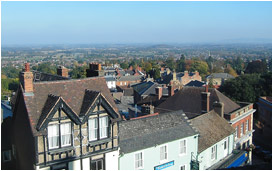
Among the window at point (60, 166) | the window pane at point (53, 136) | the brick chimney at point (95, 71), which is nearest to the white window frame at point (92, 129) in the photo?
the window pane at point (53, 136)

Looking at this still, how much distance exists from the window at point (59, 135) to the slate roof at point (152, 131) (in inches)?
149

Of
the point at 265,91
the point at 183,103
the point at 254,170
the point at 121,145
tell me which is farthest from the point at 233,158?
the point at 265,91

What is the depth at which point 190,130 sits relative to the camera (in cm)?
2283

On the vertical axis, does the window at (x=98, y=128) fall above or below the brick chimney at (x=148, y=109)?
above

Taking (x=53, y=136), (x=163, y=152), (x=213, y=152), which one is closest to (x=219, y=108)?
(x=213, y=152)

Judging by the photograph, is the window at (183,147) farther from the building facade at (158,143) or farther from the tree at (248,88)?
the tree at (248,88)

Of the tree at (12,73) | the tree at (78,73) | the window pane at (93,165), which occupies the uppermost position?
the window pane at (93,165)

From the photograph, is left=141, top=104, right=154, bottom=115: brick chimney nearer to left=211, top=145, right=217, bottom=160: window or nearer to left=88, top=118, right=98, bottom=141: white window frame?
left=211, top=145, right=217, bottom=160: window

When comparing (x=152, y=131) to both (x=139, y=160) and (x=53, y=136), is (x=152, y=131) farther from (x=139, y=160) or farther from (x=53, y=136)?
(x=53, y=136)

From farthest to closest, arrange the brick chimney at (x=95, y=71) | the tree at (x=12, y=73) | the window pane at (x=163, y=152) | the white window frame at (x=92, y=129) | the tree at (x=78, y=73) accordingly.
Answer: the tree at (x=12, y=73) < the tree at (x=78, y=73) < the window pane at (x=163, y=152) < the brick chimney at (x=95, y=71) < the white window frame at (x=92, y=129)

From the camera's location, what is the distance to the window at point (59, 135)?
53.6 ft

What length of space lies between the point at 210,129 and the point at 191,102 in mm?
8238

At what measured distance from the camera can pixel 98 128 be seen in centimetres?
1764

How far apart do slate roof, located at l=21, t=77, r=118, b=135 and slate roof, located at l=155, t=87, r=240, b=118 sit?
16.2 meters
